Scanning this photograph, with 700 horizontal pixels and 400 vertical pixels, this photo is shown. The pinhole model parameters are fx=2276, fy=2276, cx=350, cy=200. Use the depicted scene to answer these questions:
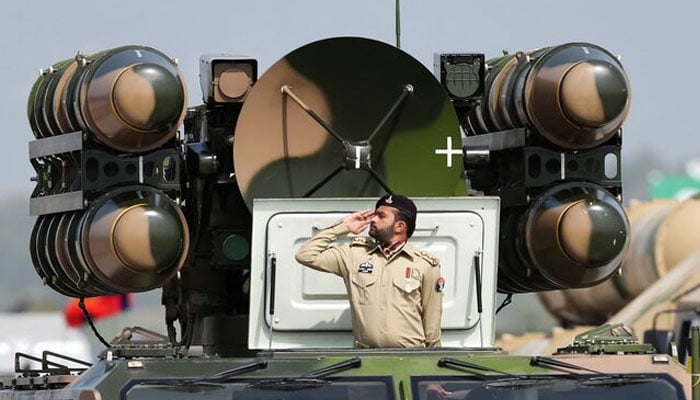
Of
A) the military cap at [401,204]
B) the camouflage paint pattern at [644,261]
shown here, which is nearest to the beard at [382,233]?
the military cap at [401,204]

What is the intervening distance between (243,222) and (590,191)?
216cm

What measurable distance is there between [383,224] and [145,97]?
67.9 inches

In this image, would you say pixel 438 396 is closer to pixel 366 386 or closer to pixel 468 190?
pixel 366 386

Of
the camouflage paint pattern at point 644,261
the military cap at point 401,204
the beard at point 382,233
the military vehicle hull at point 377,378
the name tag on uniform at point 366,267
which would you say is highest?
the military cap at point 401,204

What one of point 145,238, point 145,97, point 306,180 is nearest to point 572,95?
point 306,180

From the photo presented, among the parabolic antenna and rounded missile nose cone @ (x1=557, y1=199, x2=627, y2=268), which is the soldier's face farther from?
rounded missile nose cone @ (x1=557, y1=199, x2=627, y2=268)

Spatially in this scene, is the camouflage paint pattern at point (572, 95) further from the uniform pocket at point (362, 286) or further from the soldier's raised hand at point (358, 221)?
the uniform pocket at point (362, 286)

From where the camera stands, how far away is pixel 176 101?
1324 centimetres

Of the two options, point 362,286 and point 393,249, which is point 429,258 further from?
point 362,286

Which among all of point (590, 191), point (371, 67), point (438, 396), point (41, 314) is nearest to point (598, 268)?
point (590, 191)

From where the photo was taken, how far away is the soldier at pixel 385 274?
40.4 ft

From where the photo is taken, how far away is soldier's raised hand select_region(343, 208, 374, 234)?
1245cm

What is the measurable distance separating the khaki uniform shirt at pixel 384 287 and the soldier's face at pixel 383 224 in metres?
0.09

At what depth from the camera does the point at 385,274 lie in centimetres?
1237
